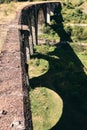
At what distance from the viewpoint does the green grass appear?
3169 centimetres

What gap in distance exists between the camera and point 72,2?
76.4 metres

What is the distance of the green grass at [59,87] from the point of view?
31688 mm

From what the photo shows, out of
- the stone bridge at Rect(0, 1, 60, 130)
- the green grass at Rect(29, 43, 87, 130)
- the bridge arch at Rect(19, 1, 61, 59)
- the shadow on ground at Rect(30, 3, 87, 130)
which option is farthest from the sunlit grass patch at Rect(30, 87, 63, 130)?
the stone bridge at Rect(0, 1, 60, 130)

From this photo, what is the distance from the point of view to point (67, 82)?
1620 inches

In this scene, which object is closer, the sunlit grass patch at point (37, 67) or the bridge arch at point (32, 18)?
the bridge arch at point (32, 18)

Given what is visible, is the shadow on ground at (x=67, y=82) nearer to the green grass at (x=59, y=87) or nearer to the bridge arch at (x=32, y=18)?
the green grass at (x=59, y=87)

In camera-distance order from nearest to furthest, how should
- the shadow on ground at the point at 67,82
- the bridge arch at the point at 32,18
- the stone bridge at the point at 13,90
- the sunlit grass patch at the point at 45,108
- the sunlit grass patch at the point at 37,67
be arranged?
the stone bridge at the point at 13,90 → the sunlit grass patch at the point at 45,108 → the shadow on ground at the point at 67,82 → the bridge arch at the point at 32,18 → the sunlit grass patch at the point at 37,67

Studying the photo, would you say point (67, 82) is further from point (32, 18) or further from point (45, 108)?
point (32, 18)

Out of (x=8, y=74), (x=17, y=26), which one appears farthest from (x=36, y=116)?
(x=8, y=74)

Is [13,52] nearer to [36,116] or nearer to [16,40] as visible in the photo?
[16,40]

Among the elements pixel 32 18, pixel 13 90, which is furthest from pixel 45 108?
pixel 32 18

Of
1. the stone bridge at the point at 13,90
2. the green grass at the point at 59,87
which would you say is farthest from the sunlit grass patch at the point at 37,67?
the stone bridge at the point at 13,90

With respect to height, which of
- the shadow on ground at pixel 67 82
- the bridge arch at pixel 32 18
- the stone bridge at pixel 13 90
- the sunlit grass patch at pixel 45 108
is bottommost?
the shadow on ground at pixel 67 82

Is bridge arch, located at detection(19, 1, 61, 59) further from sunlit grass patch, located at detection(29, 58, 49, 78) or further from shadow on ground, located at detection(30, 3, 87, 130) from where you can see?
shadow on ground, located at detection(30, 3, 87, 130)
